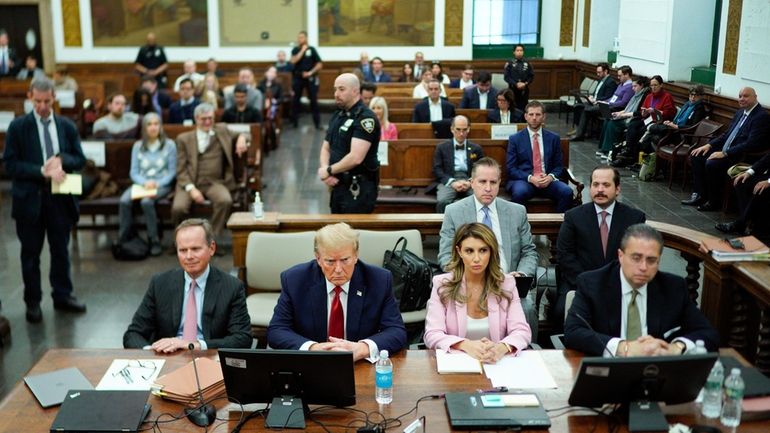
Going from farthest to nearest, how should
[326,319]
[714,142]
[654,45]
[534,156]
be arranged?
[654,45]
[714,142]
[534,156]
[326,319]

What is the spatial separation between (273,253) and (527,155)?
3445 mm

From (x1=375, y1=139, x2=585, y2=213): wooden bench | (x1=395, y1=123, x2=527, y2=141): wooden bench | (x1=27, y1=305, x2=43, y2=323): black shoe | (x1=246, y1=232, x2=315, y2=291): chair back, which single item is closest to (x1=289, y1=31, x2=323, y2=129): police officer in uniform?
(x1=395, y1=123, x2=527, y2=141): wooden bench

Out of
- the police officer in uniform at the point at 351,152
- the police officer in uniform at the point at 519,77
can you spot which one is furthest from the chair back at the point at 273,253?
the police officer in uniform at the point at 519,77

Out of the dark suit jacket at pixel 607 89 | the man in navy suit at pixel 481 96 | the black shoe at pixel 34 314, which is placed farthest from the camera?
the dark suit jacket at pixel 607 89

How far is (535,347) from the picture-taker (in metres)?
3.89

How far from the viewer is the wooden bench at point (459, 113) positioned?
10.9 m

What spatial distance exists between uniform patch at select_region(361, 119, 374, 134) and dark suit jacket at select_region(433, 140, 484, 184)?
1966 mm

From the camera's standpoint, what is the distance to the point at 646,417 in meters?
2.91

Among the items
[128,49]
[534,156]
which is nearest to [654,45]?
[534,156]

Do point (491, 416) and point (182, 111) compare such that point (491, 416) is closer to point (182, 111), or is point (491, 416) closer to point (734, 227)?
point (734, 227)

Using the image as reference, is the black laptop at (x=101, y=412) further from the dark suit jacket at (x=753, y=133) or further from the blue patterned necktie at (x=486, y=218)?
the dark suit jacket at (x=753, y=133)

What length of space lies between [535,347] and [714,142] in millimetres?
6827

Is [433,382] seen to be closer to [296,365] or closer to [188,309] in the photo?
[296,365]

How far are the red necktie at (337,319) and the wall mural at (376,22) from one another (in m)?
14.6
